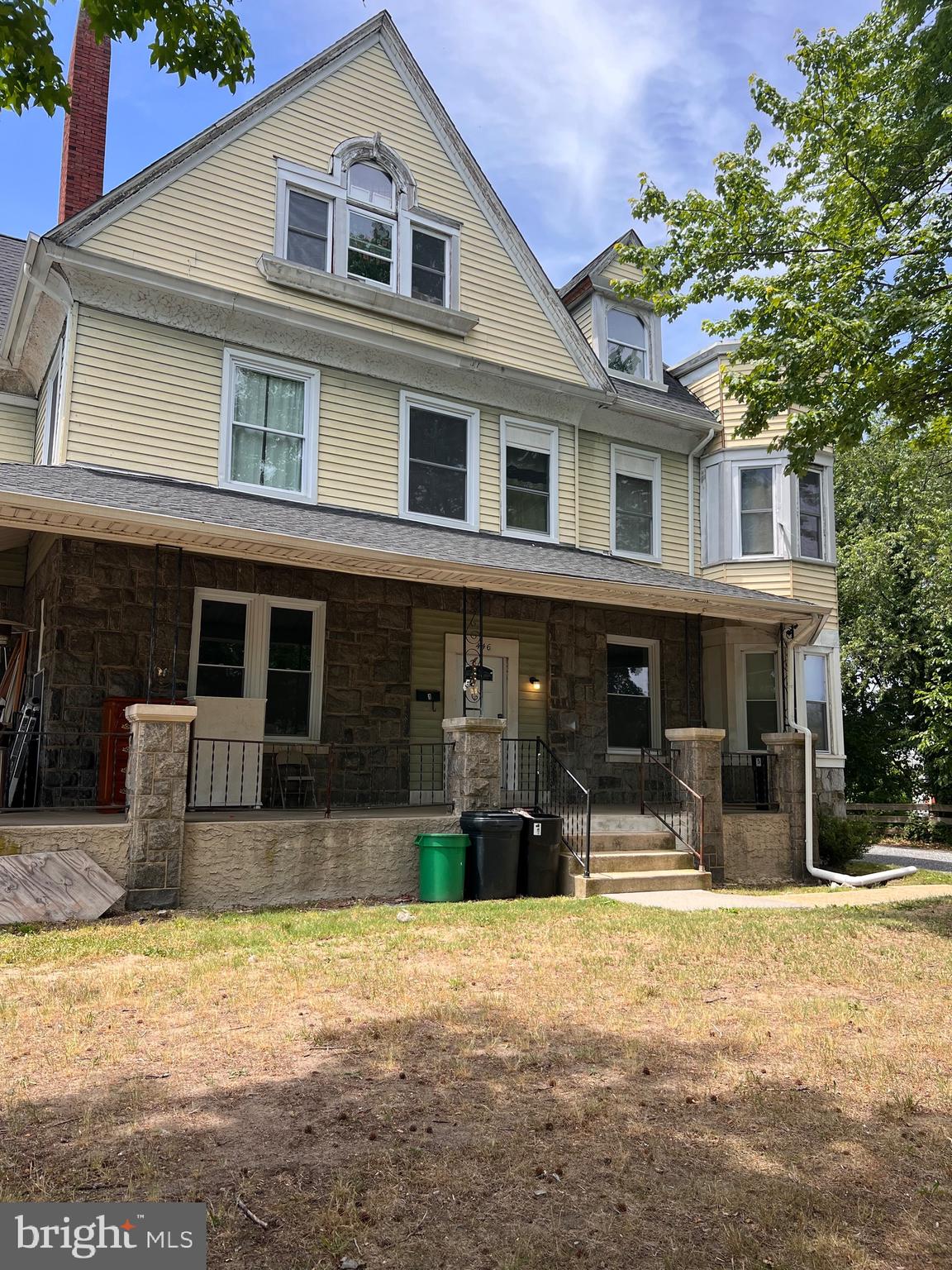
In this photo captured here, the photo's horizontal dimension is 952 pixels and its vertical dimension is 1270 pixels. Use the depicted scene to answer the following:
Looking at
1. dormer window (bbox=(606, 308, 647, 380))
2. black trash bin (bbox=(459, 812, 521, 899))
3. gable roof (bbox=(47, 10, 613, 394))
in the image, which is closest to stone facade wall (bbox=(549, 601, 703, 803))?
gable roof (bbox=(47, 10, 613, 394))

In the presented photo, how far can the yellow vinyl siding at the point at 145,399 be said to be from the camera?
430 inches

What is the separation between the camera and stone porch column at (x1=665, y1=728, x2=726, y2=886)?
37.5 feet

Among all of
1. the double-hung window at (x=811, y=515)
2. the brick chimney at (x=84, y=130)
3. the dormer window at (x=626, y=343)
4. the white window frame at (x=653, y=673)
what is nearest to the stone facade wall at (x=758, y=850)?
the white window frame at (x=653, y=673)

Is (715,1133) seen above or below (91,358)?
below

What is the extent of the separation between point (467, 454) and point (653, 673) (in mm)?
4754

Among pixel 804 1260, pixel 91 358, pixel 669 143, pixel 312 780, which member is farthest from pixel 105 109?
pixel 804 1260

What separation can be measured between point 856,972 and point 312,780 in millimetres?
6979

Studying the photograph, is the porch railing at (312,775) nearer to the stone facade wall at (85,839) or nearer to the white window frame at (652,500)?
the stone facade wall at (85,839)

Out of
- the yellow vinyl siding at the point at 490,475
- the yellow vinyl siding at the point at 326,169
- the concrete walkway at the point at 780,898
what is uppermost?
the yellow vinyl siding at the point at 326,169

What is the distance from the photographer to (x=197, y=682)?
1155 centimetres

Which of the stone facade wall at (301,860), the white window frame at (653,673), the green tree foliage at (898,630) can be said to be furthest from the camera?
the green tree foliage at (898,630)

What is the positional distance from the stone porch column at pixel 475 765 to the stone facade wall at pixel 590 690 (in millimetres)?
3541

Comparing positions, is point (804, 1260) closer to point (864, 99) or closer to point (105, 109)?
point (864, 99)

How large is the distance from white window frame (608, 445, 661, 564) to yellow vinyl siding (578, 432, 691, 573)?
0.06 meters
